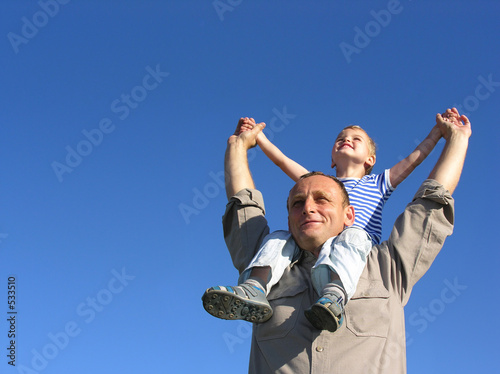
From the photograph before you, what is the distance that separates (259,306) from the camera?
14.0ft

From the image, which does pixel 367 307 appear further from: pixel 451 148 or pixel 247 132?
pixel 247 132

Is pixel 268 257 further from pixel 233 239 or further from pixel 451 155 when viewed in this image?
pixel 451 155

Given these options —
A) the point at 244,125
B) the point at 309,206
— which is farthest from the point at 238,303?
the point at 244,125

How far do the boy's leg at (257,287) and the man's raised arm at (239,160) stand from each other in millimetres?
813

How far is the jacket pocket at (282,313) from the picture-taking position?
4355 millimetres

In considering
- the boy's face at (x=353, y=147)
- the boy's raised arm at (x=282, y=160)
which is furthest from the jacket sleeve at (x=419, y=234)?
the boy's raised arm at (x=282, y=160)

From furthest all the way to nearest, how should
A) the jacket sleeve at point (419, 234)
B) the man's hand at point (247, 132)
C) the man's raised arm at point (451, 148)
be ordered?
the man's hand at point (247, 132) → the man's raised arm at point (451, 148) → the jacket sleeve at point (419, 234)

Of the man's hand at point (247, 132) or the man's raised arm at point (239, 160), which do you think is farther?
the man's hand at point (247, 132)

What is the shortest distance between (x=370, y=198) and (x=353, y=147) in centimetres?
87

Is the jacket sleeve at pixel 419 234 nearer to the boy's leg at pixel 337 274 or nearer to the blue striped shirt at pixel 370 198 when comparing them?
the boy's leg at pixel 337 274

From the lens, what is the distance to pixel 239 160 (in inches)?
233

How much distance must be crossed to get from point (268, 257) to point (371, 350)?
3.55 ft

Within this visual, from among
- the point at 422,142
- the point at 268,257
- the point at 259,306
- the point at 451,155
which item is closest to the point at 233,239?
the point at 268,257

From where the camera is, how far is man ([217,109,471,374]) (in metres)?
4.17
